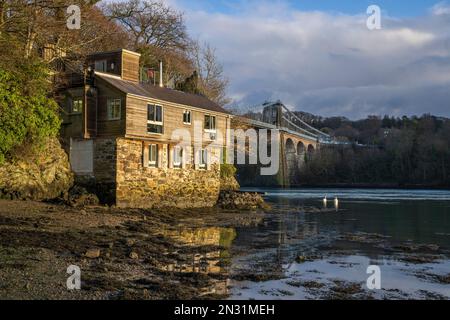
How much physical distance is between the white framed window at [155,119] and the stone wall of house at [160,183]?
1250 millimetres

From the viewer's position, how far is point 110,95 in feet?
102

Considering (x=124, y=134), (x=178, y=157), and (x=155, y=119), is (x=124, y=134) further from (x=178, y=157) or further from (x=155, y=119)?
(x=178, y=157)

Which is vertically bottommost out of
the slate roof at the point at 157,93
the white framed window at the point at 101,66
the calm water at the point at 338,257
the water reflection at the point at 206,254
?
the calm water at the point at 338,257

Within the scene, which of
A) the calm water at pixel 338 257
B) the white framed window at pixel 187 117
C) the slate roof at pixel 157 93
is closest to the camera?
the calm water at pixel 338 257

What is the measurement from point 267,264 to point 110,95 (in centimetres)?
1818

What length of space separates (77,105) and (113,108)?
96.3 inches

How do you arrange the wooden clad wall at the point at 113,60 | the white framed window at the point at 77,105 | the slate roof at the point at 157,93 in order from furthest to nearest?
the wooden clad wall at the point at 113,60, the white framed window at the point at 77,105, the slate roof at the point at 157,93

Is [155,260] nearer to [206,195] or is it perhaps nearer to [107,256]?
[107,256]

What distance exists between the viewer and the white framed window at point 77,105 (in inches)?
1247

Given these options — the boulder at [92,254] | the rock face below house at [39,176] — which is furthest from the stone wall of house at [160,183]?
the boulder at [92,254]

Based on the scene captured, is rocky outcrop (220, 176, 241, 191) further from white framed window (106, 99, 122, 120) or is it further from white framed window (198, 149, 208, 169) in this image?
white framed window (106, 99, 122, 120)

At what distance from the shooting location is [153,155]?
33375mm

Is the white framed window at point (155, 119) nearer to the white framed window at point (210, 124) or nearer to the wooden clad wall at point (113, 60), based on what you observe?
the wooden clad wall at point (113, 60)
